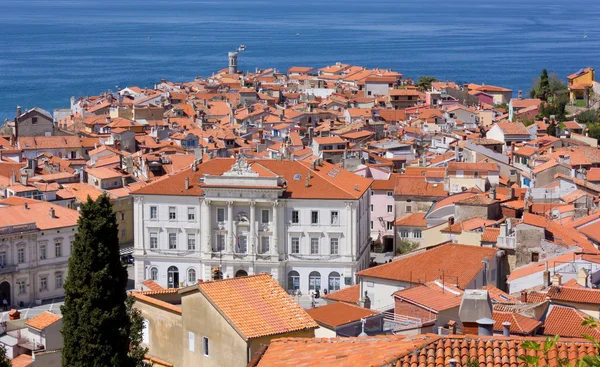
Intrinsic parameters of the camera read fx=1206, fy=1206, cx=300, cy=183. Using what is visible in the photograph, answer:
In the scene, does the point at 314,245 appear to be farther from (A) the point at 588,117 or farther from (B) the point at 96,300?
(A) the point at 588,117

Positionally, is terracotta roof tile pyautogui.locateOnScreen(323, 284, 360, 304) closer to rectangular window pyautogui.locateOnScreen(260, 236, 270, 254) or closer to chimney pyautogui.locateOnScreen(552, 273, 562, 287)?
chimney pyautogui.locateOnScreen(552, 273, 562, 287)

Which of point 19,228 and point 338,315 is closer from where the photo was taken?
point 338,315

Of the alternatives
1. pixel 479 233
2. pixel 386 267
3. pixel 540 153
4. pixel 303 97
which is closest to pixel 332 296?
pixel 386 267

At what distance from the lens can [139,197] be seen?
4591cm

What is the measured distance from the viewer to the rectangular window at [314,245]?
44772 mm

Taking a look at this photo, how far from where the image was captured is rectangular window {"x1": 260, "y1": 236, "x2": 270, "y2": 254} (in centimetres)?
4488

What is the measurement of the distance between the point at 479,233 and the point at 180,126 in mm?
48008

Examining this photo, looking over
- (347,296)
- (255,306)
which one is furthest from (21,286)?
(255,306)

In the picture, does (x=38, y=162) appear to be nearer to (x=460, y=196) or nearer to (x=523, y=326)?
(x=460, y=196)

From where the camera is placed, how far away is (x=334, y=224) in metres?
44.6

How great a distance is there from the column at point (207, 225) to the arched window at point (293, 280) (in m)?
3.19

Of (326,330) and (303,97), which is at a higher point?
(303,97)

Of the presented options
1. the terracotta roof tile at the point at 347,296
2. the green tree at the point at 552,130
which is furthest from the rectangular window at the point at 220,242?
the green tree at the point at 552,130

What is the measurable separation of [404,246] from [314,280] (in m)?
4.88
